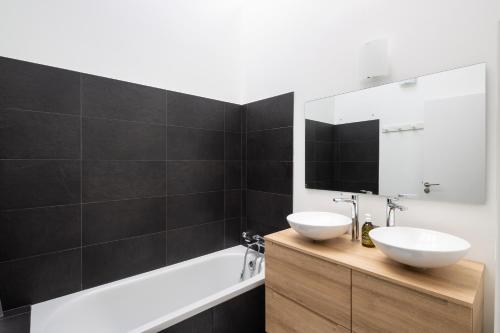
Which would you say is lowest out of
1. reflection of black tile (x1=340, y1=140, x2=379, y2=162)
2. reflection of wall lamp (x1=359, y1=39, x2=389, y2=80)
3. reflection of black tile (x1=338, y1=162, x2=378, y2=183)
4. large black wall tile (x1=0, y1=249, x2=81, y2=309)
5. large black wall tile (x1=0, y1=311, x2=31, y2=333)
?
large black wall tile (x1=0, y1=311, x2=31, y2=333)

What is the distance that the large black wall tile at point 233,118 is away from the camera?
7.95 feet

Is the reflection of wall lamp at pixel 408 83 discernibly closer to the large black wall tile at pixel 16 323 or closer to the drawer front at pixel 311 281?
the drawer front at pixel 311 281

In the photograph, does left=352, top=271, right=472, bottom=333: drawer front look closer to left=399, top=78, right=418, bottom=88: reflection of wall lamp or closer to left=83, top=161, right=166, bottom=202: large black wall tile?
left=399, top=78, right=418, bottom=88: reflection of wall lamp

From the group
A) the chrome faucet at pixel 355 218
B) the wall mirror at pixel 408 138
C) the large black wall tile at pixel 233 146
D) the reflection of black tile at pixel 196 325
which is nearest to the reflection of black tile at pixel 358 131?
the wall mirror at pixel 408 138

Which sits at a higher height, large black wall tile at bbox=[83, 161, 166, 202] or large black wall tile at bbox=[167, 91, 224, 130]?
large black wall tile at bbox=[167, 91, 224, 130]

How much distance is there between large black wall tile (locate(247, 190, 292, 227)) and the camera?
211 centimetres

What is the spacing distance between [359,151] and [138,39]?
187 cm

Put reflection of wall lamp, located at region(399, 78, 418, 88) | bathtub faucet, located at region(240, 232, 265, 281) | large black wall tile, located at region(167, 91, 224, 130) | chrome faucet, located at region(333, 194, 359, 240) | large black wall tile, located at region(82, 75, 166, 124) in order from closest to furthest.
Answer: reflection of wall lamp, located at region(399, 78, 418, 88) < chrome faucet, located at region(333, 194, 359, 240) < large black wall tile, located at region(82, 75, 166, 124) < large black wall tile, located at region(167, 91, 224, 130) < bathtub faucet, located at region(240, 232, 265, 281)

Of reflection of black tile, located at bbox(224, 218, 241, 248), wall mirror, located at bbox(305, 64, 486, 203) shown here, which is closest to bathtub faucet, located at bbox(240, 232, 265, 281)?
reflection of black tile, located at bbox(224, 218, 241, 248)

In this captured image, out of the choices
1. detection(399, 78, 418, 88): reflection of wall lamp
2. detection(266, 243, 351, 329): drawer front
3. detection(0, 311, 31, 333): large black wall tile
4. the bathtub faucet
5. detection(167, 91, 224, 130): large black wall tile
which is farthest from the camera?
the bathtub faucet

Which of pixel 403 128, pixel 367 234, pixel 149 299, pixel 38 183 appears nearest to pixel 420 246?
pixel 367 234

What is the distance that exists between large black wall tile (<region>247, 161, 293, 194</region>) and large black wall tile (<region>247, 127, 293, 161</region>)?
0.20 feet

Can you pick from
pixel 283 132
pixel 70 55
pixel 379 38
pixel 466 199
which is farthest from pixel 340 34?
pixel 70 55

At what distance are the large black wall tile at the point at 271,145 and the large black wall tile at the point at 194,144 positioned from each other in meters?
0.30
